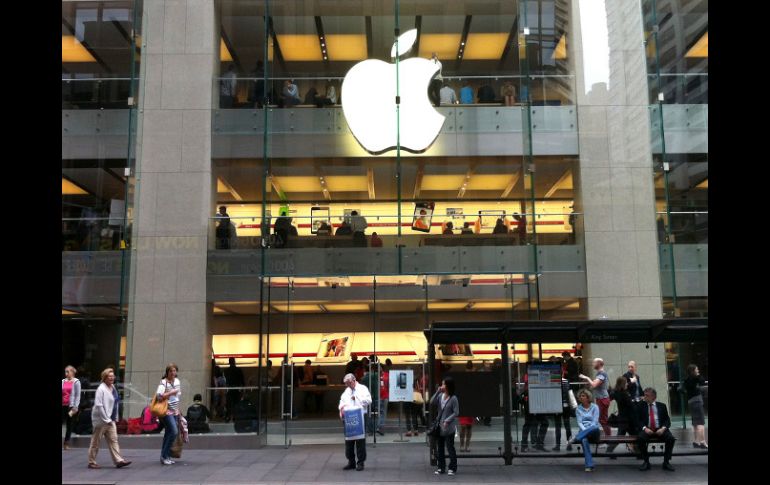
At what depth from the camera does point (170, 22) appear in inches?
739

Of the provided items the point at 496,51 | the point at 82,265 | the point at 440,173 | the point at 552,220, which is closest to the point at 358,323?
the point at 440,173

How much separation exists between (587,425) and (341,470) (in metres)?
4.10

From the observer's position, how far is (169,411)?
39.3ft

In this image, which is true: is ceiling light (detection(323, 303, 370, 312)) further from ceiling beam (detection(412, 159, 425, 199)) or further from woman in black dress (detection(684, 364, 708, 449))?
woman in black dress (detection(684, 364, 708, 449))

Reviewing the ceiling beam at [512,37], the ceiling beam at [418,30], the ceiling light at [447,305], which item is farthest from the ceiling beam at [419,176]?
the ceiling beam at [512,37]

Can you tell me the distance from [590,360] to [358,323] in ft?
21.4

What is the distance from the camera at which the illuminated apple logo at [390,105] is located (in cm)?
1731

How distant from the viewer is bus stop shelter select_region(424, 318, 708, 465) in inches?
456

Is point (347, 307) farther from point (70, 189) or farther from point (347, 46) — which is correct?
point (70, 189)

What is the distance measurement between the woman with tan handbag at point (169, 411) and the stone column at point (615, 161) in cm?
1042

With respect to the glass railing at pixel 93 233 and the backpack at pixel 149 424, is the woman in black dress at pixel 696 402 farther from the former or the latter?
the glass railing at pixel 93 233

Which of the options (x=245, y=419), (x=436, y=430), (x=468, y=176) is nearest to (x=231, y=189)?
(x=468, y=176)

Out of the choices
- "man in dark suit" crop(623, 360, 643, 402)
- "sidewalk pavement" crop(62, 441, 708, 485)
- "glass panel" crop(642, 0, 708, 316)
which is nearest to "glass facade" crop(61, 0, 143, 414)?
"sidewalk pavement" crop(62, 441, 708, 485)

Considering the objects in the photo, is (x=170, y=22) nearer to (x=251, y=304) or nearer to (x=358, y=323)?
(x=251, y=304)
